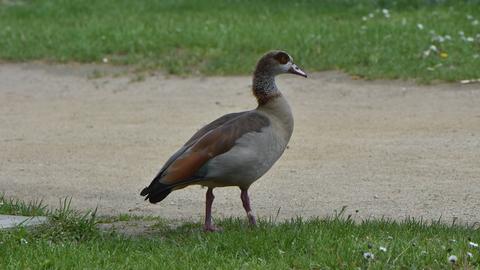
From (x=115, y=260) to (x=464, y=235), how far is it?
204 cm

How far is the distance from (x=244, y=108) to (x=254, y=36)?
9.32 ft

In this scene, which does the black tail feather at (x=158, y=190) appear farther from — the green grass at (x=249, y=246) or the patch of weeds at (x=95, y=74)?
the patch of weeds at (x=95, y=74)

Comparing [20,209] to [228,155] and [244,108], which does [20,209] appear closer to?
[228,155]

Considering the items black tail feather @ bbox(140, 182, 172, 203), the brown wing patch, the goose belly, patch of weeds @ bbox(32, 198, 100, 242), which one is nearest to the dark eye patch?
the brown wing patch

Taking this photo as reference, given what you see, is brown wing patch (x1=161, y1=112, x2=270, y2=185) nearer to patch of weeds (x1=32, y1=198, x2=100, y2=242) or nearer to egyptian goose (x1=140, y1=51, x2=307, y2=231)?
egyptian goose (x1=140, y1=51, x2=307, y2=231)

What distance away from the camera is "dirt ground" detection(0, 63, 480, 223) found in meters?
8.12

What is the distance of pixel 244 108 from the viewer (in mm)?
11508

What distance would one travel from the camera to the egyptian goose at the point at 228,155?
21.1 ft

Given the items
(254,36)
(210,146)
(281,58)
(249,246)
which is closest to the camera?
(249,246)

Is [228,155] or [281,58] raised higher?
[281,58]

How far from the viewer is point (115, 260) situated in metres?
5.86

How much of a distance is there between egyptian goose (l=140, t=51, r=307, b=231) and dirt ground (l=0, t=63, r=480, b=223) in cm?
82

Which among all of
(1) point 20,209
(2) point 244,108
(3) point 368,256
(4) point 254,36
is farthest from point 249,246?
(4) point 254,36

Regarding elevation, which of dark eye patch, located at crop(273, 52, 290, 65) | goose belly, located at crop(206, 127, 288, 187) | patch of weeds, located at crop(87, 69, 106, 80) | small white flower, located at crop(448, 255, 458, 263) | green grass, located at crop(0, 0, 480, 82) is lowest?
patch of weeds, located at crop(87, 69, 106, 80)
